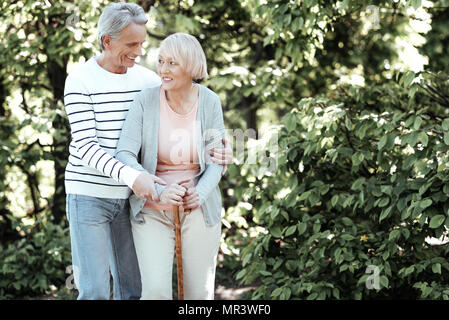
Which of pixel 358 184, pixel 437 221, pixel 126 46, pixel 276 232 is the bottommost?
pixel 276 232

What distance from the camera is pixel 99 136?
2689 millimetres

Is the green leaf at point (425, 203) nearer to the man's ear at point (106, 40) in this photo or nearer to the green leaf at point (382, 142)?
the green leaf at point (382, 142)

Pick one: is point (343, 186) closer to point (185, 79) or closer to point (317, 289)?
point (317, 289)

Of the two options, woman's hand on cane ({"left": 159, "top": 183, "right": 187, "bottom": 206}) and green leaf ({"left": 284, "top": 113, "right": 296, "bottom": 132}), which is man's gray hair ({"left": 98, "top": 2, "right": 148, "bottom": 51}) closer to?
woman's hand on cane ({"left": 159, "top": 183, "right": 187, "bottom": 206})

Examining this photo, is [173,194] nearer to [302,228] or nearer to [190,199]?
[190,199]

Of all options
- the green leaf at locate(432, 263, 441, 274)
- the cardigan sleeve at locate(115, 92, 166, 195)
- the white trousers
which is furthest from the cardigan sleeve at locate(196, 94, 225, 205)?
the green leaf at locate(432, 263, 441, 274)

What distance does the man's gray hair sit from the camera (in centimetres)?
264

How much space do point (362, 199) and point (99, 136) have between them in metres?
1.66

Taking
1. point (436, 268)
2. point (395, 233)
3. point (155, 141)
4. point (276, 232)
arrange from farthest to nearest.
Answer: point (276, 232) → point (395, 233) → point (436, 268) → point (155, 141)

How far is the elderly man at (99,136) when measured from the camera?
2.63m

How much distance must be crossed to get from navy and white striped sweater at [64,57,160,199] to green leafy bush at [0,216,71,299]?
2172 millimetres

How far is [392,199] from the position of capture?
3.58 meters

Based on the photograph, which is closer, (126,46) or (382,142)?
(126,46)

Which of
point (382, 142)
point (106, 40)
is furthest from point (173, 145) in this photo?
point (382, 142)
